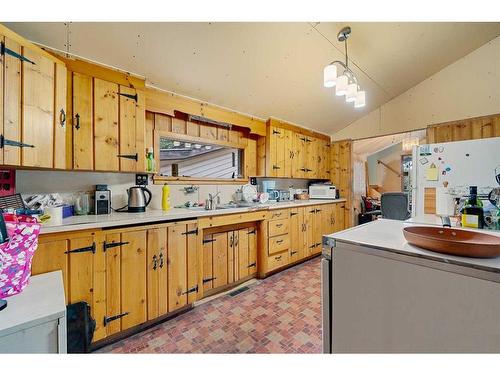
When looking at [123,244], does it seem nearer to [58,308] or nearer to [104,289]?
[104,289]

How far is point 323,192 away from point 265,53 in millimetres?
2573

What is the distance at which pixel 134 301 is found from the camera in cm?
167

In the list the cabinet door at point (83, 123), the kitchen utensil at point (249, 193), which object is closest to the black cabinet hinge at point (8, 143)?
the cabinet door at point (83, 123)

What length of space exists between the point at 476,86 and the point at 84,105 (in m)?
4.56

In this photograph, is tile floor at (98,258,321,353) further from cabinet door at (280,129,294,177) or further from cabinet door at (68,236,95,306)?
cabinet door at (280,129,294,177)

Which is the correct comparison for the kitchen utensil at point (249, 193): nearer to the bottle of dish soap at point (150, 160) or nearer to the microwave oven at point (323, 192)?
the bottle of dish soap at point (150, 160)

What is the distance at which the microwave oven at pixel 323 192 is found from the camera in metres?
3.94

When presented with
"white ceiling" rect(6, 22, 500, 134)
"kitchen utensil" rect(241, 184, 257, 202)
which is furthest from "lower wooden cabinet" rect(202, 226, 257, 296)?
"white ceiling" rect(6, 22, 500, 134)

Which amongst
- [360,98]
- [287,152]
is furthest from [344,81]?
[287,152]

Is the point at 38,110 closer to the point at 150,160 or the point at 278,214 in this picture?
the point at 150,160

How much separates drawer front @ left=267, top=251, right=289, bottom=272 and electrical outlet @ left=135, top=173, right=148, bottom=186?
172 centimetres

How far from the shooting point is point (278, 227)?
2.89 m

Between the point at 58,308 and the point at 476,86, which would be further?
the point at 476,86

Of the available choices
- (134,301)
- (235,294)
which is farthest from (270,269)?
(134,301)
